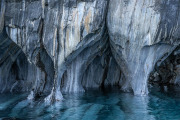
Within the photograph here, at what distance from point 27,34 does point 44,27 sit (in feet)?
3.49

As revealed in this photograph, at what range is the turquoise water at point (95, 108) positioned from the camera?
9.77 meters

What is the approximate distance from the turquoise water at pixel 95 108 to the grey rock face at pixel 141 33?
169cm

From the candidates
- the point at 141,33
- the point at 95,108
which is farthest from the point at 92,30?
the point at 95,108

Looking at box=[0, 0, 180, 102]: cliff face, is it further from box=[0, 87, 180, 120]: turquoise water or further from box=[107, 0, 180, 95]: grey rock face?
box=[0, 87, 180, 120]: turquoise water

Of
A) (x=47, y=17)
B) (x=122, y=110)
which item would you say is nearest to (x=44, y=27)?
(x=47, y=17)

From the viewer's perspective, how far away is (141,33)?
12.7 m

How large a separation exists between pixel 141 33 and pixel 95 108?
4726 millimetres

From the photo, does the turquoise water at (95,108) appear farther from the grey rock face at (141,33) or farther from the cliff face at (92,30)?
the grey rock face at (141,33)

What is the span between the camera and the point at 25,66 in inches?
687

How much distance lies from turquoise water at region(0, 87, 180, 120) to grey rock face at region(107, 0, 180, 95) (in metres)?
1.69

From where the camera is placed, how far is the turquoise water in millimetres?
9766

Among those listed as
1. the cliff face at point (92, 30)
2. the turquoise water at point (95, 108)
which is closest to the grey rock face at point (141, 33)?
the cliff face at point (92, 30)

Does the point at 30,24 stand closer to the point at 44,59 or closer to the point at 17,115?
the point at 44,59

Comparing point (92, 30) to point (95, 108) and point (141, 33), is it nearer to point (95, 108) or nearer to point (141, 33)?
point (141, 33)
